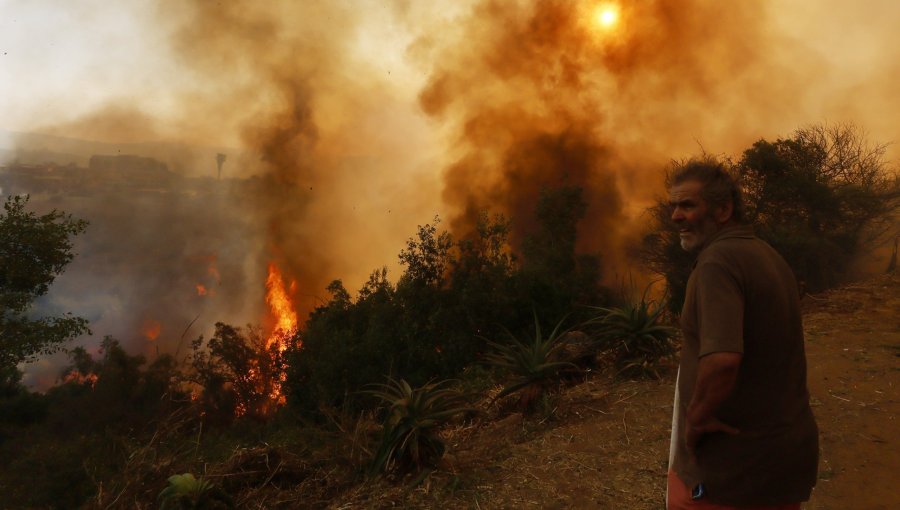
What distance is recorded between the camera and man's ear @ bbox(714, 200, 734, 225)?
1969 mm

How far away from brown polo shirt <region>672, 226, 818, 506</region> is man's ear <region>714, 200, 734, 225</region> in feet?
0.65

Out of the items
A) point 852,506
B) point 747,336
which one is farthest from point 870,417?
point 747,336

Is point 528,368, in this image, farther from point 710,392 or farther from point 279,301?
point 279,301

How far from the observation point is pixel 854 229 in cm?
1664

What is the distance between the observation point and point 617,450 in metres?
4.60

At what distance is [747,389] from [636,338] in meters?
5.01

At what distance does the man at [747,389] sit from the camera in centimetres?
167

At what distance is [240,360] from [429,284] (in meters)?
18.1

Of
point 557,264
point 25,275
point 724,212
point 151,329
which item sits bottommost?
point 724,212

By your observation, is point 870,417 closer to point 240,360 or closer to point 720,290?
point 720,290

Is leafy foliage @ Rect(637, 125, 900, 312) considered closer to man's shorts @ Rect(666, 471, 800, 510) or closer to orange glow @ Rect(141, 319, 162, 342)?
man's shorts @ Rect(666, 471, 800, 510)

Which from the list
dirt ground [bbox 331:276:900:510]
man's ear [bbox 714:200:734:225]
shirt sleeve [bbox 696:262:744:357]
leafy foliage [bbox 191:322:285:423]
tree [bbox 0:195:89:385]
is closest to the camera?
shirt sleeve [bbox 696:262:744:357]

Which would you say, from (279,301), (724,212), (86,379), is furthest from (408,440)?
(279,301)

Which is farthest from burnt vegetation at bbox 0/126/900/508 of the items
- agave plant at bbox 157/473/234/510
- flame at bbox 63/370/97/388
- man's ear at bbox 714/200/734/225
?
man's ear at bbox 714/200/734/225
